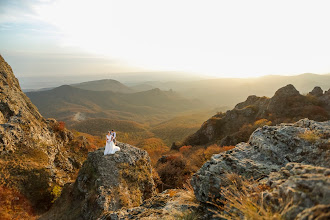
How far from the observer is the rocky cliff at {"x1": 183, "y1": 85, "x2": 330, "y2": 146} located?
3040 cm

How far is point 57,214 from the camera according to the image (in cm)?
1287

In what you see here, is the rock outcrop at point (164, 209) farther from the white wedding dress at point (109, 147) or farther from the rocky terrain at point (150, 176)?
the white wedding dress at point (109, 147)

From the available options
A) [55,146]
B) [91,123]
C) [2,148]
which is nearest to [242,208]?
[2,148]

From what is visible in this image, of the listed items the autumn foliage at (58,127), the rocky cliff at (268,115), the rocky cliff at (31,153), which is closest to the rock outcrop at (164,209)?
the rocky cliff at (31,153)

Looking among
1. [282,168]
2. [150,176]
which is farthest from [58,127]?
[282,168]

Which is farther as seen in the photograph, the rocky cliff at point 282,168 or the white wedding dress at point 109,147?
the white wedding dress at point 109,147

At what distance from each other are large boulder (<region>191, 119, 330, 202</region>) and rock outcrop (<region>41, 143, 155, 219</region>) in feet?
27.8

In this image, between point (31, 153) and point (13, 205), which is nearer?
point (13, 205)

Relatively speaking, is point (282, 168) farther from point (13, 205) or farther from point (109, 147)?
point (13, 205)

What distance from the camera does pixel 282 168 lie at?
4.59 meters

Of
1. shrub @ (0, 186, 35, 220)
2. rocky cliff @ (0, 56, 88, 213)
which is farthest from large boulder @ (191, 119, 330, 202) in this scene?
rocky cliff @ (0, 56, 88, 213)

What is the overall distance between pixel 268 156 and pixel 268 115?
34.6 m

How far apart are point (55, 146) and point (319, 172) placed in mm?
25729

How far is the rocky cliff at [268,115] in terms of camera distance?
1197 inches
